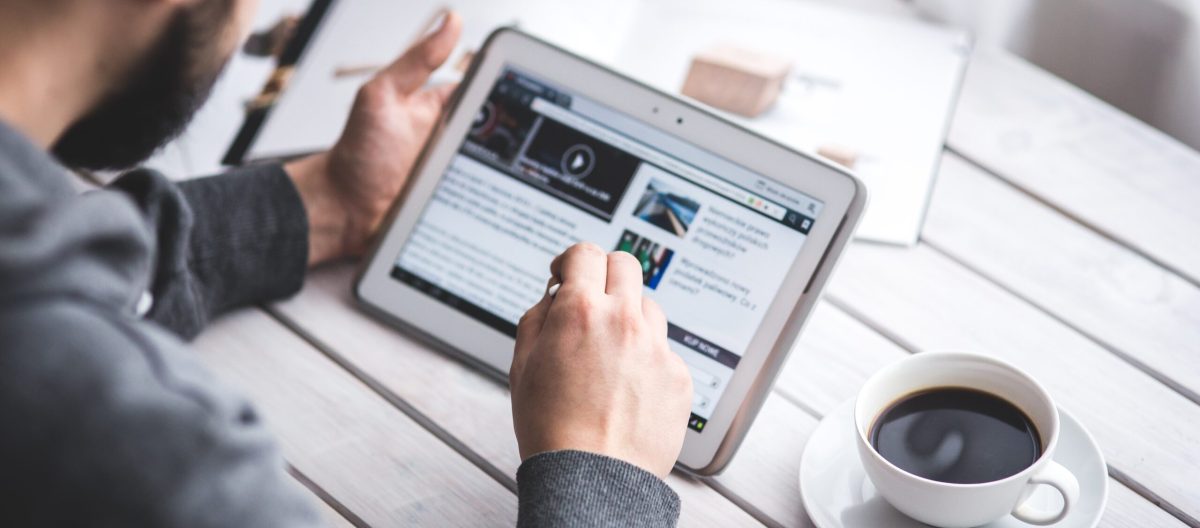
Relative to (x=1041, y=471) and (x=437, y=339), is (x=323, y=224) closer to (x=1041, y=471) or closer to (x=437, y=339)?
(x=437, y=339)

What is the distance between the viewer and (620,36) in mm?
1074

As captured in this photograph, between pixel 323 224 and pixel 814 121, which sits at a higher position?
pixel 814 121

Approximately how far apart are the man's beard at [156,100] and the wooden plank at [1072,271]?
60 centimetres

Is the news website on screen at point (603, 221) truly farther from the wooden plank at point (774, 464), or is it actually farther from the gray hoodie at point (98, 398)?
the gray hoodie at point (98, 398)

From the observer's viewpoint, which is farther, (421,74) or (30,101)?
(421,74)

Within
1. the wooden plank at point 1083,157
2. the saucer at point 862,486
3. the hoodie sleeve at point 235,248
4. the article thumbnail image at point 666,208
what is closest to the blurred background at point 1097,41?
the wooden plank at point 1083,157

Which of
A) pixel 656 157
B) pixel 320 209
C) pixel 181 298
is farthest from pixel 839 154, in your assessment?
pixel 181 298

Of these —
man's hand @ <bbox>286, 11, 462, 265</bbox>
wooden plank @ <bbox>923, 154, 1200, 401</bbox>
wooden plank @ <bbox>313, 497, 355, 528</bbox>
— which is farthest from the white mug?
man's hand @ <bbox>286, 11, 462, 265</bbox>

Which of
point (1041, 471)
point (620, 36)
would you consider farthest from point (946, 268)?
point (620, 36)

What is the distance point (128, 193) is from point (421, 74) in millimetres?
332

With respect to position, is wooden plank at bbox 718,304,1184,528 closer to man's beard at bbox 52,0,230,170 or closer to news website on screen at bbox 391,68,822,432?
news website on screen at bbox 391,68,822,432

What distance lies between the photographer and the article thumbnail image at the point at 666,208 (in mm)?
754

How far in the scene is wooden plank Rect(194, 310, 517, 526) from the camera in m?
0.68

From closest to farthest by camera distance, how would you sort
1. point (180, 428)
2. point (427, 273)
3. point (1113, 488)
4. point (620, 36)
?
point (180, 428), point (1113, 488), point (427, 273), point (620, 36)
